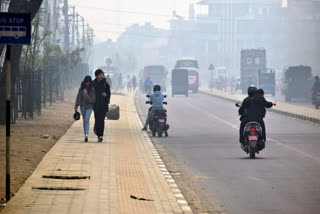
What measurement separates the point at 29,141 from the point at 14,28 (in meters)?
11.5

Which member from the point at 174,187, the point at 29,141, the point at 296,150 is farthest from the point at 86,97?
the point at 174,187

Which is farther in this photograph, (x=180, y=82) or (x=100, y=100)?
(x=180, y=82)

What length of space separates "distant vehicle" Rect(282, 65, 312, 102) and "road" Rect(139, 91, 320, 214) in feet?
96.0

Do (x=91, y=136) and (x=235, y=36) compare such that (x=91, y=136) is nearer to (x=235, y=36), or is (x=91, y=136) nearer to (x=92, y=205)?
(x=92, y=205)

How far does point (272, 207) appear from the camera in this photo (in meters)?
12.5

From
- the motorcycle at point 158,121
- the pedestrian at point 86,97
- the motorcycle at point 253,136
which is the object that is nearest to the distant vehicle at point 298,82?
the motorcycle at point 158,121

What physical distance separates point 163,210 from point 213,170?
621cm

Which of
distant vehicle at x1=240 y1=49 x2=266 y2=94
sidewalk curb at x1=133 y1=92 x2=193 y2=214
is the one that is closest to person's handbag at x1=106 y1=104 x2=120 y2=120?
sidewalk curb at x1=133 y1=92 x2=193 y2=214

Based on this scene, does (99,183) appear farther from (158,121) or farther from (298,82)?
(298,82)

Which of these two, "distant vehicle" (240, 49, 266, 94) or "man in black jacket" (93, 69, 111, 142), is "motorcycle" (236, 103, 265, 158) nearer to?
"man in black jacket" (93, 69, 111, 142)

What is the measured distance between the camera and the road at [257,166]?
43.0ft

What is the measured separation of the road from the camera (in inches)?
516

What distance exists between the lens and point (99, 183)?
14.4 m

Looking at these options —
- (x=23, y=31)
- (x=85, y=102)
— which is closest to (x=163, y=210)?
(x=23, y=31)
